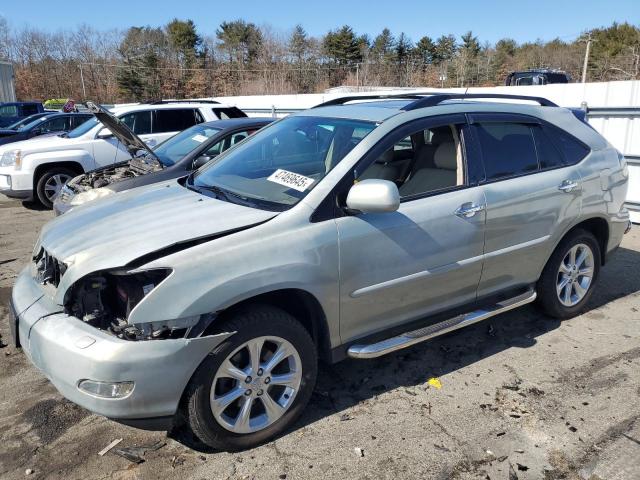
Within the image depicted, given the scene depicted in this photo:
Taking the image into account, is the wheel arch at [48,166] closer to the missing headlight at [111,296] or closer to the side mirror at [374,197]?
the missing headlight at [111,296]

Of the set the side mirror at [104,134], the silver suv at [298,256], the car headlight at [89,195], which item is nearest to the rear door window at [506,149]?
the silver suv at [298,256]

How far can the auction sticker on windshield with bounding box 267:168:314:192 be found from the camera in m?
3.04

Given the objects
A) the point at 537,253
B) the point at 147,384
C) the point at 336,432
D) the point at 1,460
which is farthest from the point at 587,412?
the point at 1,460

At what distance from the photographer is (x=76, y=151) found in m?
8.83

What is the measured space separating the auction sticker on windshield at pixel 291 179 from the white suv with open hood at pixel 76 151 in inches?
234

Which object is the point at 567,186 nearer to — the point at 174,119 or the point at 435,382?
the point at 435,382

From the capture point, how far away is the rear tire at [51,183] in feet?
28.9

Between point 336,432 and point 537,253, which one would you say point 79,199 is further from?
point 537,253

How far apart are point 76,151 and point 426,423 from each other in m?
7.97

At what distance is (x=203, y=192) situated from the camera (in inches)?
133

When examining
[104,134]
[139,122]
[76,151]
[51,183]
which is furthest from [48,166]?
[139,122]

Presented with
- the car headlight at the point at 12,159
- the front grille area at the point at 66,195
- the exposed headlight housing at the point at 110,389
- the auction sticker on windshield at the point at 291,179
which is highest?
the auction sticker on windshield at the point at 291,179

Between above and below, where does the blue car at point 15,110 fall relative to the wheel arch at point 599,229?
above

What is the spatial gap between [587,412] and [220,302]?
2341mm
